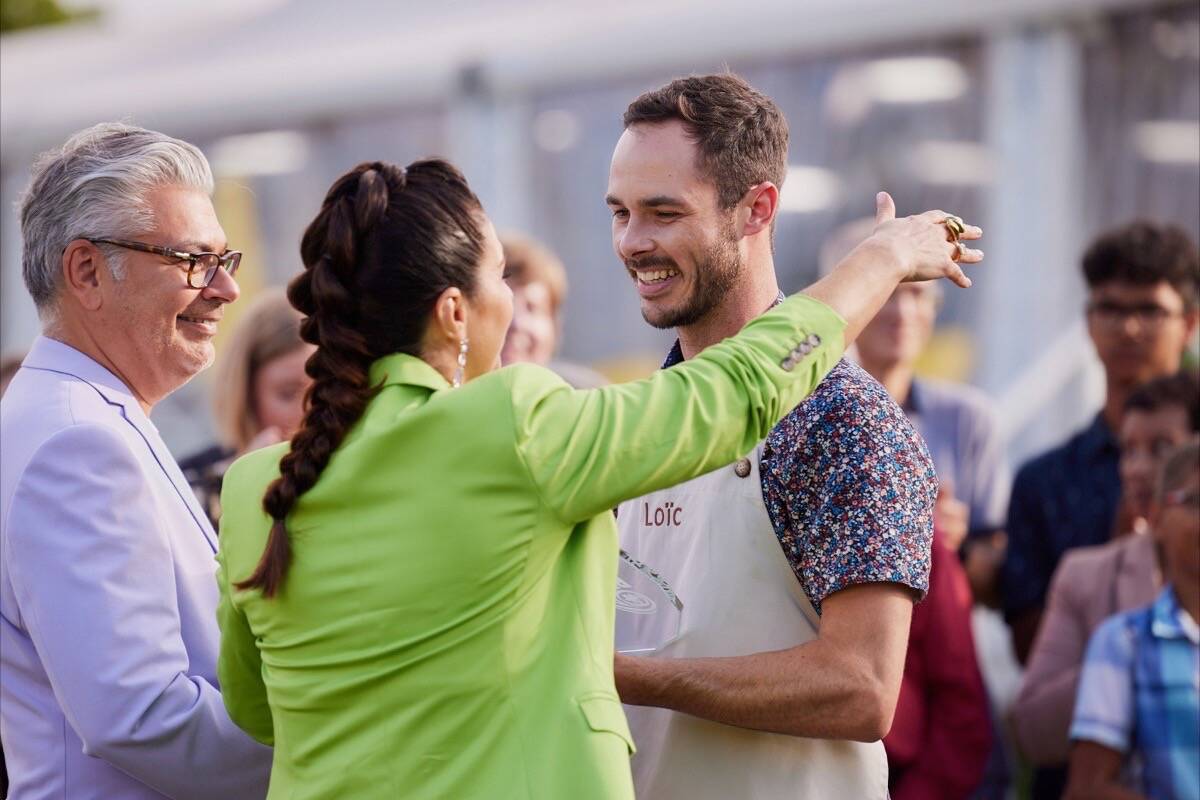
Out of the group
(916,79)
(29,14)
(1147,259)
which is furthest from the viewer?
(29,14)

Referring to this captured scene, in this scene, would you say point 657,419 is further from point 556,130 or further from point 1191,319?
point 556,130

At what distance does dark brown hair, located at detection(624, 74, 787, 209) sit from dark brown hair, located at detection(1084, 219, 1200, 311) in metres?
2.44

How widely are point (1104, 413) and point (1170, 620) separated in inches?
45.1

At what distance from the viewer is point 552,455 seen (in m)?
1.90

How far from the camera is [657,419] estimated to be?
1.93 meters

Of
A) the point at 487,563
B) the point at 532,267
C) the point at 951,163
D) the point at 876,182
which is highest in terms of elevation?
the point at 487,563

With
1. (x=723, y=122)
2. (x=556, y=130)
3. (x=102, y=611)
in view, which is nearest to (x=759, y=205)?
(x=723, y=122)

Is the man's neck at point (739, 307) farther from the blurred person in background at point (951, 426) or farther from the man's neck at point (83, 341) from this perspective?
the blurred person in background at point (951, 426)

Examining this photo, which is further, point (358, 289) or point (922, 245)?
point (922, 245)

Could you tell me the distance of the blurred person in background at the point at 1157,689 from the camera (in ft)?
12.2

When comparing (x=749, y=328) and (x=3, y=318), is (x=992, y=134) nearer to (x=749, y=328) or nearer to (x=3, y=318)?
(x=749, y=328)

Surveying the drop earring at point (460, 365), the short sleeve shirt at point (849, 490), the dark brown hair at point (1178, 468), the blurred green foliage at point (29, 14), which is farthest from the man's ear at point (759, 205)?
the blurred green foliage at point (29, 14)

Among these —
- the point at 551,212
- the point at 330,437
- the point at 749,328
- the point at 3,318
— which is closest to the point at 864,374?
the point at 749,328

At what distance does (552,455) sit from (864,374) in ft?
2.57
